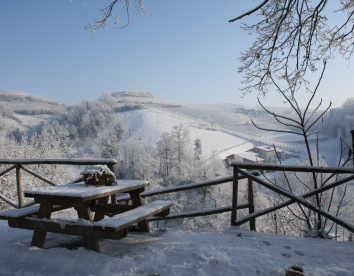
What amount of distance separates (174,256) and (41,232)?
1293 millimetres

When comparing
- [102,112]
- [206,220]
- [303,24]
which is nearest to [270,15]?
[303,24]

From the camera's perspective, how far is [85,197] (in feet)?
7.40

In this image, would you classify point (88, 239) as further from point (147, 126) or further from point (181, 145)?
point (147, 126)

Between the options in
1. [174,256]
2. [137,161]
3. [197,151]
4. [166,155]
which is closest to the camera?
[174,256]

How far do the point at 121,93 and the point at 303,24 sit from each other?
150m

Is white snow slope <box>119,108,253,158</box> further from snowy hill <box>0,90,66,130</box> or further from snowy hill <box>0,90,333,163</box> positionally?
snowy hill <box>0,90,66,130</box>

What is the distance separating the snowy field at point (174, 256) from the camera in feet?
6.95

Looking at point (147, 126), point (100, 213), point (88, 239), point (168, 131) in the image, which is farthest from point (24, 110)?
point (88, 239)

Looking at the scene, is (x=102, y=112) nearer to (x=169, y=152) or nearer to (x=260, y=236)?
(x=169, y=152)

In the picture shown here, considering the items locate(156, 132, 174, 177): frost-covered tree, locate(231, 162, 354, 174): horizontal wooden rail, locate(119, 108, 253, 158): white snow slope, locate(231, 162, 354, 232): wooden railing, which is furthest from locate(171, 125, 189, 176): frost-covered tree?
locate(231, 162, 354, 174): horizontal wooden rail

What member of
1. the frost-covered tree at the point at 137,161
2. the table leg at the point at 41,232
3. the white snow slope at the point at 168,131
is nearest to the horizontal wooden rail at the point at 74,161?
the table leg at the point at 41,232

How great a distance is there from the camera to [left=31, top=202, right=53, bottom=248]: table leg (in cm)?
248

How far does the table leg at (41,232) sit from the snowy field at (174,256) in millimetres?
71

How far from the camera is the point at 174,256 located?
7.89 ft
